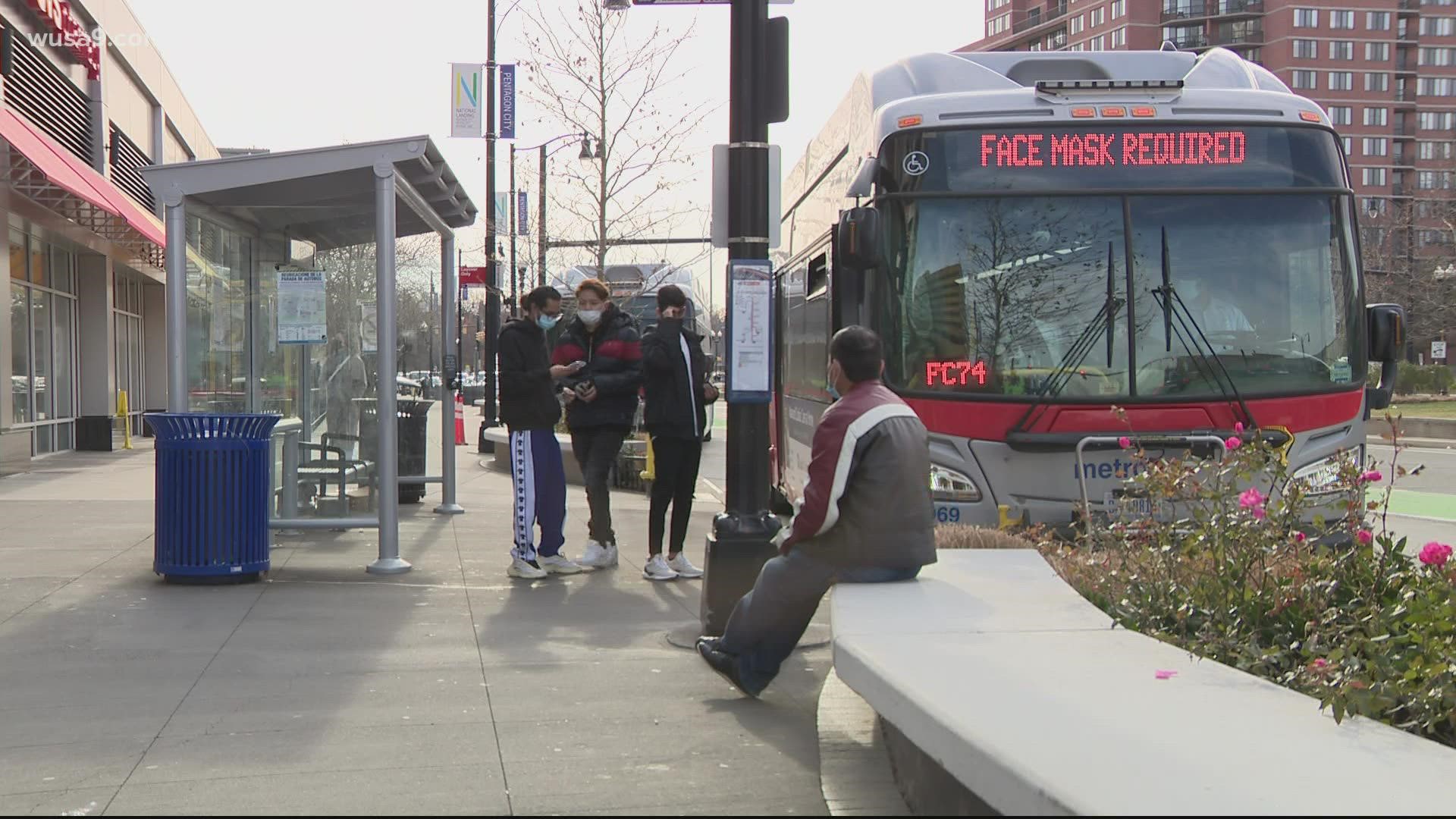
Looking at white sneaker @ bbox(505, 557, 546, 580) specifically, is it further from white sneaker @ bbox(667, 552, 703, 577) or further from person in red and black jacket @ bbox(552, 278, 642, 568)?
white sneaker @ bbox(667, 552, 703, 577)

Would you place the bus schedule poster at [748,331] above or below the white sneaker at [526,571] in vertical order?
above

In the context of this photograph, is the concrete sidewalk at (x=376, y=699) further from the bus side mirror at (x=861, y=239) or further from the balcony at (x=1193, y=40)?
the balcony at (x=1193, y=40)

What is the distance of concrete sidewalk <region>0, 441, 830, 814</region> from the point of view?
4.41 metres

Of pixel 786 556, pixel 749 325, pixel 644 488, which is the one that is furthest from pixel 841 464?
pixel 644 488

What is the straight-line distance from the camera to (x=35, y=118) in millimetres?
20781

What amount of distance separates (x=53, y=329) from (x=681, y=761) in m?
21.1

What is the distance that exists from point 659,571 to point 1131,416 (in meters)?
3.06

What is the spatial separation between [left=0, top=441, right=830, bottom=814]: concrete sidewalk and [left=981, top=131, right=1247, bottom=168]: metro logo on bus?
3245 millimetres

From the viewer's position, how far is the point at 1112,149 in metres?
8.20

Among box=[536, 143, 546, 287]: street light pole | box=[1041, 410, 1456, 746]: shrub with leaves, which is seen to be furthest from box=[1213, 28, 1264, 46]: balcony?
box=[1041, 410, 1456, 746]: shrub with leaves

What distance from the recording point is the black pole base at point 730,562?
6672 millimetres

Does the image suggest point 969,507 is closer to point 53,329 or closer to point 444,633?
point 444,633

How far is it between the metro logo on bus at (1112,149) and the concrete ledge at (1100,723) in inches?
162

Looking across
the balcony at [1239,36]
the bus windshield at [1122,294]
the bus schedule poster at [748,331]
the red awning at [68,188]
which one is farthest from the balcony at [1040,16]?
the bus schedule poster at [748,331]
